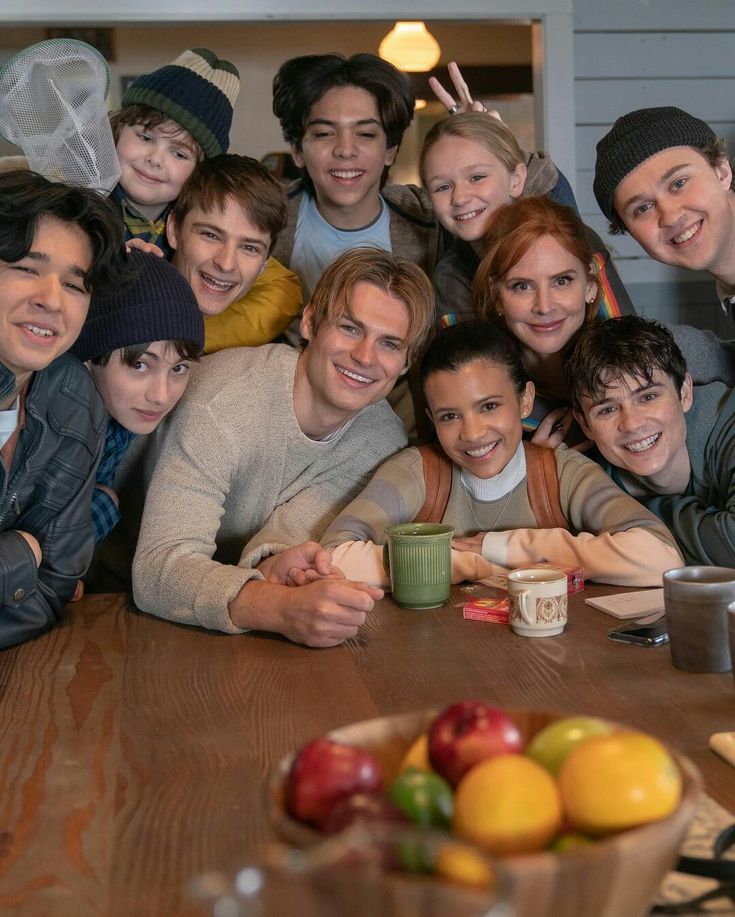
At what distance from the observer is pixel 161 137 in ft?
8.10

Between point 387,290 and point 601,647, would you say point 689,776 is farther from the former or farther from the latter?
point 387,290

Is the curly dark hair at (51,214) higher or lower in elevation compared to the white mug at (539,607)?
higher

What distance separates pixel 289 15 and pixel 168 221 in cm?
225

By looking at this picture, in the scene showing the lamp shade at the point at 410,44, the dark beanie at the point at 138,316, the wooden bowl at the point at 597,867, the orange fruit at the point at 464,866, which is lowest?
the wooden bowl at the point at 597,867

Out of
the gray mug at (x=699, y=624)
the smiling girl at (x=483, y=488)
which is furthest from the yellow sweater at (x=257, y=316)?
the gray mug at (x=699, y=624)


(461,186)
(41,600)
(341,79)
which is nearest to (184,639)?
(41,600)

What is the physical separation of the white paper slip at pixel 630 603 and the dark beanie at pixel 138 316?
3.11ft

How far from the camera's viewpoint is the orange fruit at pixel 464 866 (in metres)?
0.55

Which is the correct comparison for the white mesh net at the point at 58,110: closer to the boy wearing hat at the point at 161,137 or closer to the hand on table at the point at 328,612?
the boy wearing hat at the point at 161,137

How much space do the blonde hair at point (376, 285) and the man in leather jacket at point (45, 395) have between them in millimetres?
465

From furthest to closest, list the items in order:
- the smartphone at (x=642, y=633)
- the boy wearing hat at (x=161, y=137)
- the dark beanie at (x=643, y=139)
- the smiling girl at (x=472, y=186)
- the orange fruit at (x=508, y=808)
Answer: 1. the smiling girl at (x=472, y=186)
2. the boy wearing hat at (x=161, y=137)
3. the dark beanie at (x=643, y=139)
4. the smartphone at (x=642, y=633)
5. the orange fruit at (x=508, y=808)

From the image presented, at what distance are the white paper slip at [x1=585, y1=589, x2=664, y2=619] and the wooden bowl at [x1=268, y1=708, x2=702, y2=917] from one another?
38.4 inches

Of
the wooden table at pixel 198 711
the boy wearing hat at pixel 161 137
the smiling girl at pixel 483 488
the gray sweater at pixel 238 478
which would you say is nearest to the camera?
the wooden table at pixel 198 711

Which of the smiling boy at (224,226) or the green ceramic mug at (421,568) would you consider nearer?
the green ceramic mug at (421,568)
